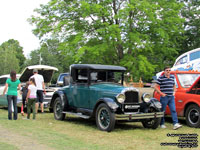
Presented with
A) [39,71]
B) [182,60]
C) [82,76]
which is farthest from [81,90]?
[182,60]

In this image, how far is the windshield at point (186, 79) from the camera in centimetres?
1091

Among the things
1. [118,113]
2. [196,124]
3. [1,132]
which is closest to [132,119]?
[118,113]

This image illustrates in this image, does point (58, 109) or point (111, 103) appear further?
point (58, 109)

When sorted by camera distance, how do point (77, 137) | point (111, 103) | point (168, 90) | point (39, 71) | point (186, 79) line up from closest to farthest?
point (77, 137) < point (111, 103) < point (168, 90) < point (186, 79) < point (39, 71)

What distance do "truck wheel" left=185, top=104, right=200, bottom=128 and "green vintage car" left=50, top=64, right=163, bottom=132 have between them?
1184 mm

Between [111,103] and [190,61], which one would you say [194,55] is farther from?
[111,103]

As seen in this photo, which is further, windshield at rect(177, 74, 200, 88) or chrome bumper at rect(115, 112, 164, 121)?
windshield at rect(177, 74, 200, 88)

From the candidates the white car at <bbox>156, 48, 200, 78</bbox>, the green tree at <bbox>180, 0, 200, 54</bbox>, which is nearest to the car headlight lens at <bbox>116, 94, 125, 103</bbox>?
the white car at <bbox>156, 48, 200, 78</bbox>

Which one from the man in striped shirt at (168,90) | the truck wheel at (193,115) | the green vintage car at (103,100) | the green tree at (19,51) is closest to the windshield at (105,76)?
the green vintage car at (103,100)

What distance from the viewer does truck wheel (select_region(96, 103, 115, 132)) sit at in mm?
8578

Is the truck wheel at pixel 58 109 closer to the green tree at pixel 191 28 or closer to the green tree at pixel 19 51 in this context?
the green tree at pixel 191 28

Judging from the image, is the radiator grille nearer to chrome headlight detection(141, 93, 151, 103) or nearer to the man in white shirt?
chrome headlight detection(141, 93, 151, 103)

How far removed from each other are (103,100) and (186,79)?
3.81 meters

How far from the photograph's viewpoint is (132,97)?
9211 mm
